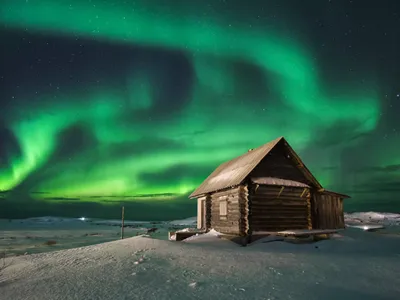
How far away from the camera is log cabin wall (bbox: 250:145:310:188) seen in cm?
1856

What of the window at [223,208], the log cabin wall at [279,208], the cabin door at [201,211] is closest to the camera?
the log cabin wall at [279,208]

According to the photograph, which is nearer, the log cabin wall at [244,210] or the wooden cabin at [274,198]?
the log cabin wall at [244,210]

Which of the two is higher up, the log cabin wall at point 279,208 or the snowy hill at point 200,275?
the log cabin wall at point 279,208

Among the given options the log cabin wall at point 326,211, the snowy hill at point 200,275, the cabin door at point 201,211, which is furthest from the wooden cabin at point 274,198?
the cabin door at point 201,211

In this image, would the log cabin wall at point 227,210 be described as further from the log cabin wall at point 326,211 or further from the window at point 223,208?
the log cabin wall at point 326,211

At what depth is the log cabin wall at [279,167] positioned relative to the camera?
1856cm

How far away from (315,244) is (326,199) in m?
5.26

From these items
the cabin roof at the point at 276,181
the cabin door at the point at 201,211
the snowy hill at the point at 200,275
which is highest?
the cabin roof at the point at 276,181

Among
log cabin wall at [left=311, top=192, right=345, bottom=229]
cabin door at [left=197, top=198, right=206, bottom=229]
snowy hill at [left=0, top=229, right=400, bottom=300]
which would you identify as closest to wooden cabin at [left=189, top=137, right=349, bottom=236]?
log cabin wall at [left=311, top=192, right=345, bottom=229]

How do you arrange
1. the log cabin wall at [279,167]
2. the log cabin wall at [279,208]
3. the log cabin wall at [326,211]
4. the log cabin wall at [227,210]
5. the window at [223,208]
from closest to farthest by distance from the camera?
the log cabin wall at [279,208], the log cabin wall at [227,210], the log cabin wall at [279,167], the window at [223,208], the log cabin wall at [326,211]

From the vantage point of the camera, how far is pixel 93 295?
7375mm

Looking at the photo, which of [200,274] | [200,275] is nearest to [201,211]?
[200,274]

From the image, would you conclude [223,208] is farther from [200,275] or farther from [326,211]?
[200,275]

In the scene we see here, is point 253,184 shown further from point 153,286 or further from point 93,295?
point 93,295
